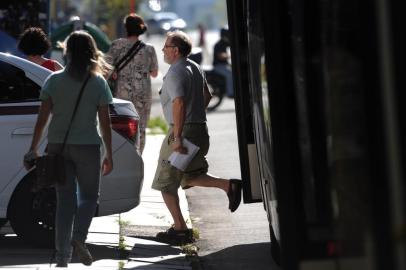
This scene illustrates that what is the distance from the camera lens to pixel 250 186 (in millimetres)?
9305

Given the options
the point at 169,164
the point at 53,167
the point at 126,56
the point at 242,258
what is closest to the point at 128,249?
the point at 169,164

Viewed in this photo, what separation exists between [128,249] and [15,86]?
1.52m

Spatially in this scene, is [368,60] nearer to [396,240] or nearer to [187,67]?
[396,240]

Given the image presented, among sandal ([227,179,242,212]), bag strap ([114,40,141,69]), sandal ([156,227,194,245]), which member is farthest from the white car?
bag strap ([114,40,141,69])

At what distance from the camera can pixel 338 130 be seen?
5090 millimetres

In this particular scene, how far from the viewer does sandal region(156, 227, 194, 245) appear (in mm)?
9945

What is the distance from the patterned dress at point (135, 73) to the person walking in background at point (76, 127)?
3.79 meters

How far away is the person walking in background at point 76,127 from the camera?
786cm

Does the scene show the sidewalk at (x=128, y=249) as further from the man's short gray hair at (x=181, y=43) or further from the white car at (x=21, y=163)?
the man's short gray hair at (x=181, y=43)

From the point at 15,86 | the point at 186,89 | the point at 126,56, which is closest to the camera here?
the point at 15,86

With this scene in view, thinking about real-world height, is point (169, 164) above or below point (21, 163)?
below

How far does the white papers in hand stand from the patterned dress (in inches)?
82.4

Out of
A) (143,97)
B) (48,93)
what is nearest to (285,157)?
(48,93)

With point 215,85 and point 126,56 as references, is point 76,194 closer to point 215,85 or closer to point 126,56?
point 126,56
